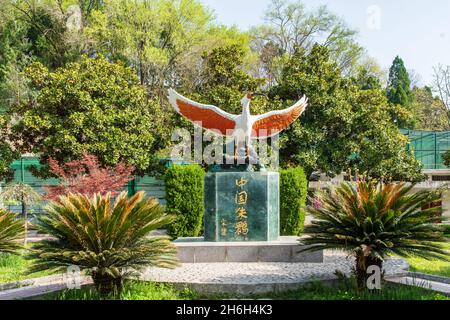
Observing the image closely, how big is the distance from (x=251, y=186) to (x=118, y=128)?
26.2 feet

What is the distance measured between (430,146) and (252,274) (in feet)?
63.7

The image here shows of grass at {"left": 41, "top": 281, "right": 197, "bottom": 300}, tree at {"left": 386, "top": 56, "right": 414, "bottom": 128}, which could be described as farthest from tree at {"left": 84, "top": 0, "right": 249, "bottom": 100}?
grass at {"left": 41, "top": 281, "right": 197, "bottom": 300}

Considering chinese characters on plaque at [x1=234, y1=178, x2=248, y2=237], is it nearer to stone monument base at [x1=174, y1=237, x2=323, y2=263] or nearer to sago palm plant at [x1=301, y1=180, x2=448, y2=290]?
stone monument base at [x1=174, y1=237, x2=323, y2=263]

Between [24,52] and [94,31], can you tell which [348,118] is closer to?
[94,31]

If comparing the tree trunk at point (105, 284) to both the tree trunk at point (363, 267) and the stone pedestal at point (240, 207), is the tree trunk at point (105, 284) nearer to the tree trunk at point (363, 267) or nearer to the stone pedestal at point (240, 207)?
the tree trunk at point (363, 267)

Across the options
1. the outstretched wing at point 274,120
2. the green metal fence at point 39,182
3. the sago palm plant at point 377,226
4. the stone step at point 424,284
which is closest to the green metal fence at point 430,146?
the green metal fence at point 39,182

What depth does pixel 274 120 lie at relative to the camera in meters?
12.7

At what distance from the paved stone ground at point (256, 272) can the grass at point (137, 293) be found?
307 mm

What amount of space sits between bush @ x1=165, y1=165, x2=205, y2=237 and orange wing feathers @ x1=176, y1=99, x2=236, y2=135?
8.92 ft

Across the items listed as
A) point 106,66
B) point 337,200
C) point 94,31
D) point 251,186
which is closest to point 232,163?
point 251,186

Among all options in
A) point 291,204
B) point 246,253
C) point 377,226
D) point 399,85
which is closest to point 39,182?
point 291,204

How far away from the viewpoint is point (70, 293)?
7.86 metres

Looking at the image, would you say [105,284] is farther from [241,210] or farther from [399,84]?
[399,84]

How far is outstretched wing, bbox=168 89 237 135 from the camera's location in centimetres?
1213
